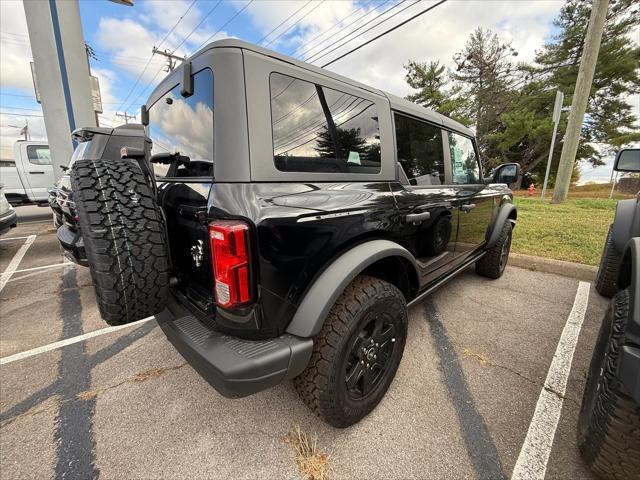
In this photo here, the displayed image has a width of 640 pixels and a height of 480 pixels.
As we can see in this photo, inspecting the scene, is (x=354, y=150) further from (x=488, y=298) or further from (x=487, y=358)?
(x=488, y=298)

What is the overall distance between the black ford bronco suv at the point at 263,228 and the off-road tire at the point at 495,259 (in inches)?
85.7

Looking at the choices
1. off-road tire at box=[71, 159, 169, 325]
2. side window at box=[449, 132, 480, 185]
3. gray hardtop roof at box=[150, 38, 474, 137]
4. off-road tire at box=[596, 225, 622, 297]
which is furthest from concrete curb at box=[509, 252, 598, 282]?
off-road tire at box=[71, 159, 169, 325]

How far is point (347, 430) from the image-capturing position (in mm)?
1688

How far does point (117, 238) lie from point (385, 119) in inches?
69.3

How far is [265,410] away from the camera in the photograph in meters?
1.84

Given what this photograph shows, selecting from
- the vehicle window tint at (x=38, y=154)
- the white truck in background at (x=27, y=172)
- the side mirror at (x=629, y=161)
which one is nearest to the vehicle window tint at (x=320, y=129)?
the side mirror at (x=629, y=161)

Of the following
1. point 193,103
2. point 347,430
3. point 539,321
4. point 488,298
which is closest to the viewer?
point 193,103

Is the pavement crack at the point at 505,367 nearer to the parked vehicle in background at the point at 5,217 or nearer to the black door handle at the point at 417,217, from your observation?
the black door handle at the point at 417,217

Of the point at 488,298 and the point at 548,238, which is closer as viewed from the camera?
the point at 488,298

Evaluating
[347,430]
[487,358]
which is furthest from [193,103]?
[487,358]

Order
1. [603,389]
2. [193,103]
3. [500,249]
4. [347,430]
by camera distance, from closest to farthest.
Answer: [603,389], [193,103], [347,430], [500,249]

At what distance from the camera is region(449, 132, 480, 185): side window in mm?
2775

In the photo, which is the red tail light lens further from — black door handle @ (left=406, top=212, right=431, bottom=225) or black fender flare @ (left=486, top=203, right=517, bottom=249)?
black fender flare @ (left=486, top=203, right=517, bottom=249)

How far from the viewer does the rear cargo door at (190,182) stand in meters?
1.38
